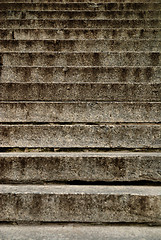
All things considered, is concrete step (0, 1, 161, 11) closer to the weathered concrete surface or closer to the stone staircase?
the stone staircase

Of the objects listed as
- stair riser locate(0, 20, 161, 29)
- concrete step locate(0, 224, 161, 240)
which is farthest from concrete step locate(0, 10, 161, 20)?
concrete step locate(0, 224, 161, 240)

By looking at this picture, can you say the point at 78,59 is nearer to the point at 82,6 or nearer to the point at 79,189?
the point at 79,189

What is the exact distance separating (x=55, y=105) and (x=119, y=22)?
90.3 inches

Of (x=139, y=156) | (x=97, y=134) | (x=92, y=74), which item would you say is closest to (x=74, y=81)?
(x=92, y=74)

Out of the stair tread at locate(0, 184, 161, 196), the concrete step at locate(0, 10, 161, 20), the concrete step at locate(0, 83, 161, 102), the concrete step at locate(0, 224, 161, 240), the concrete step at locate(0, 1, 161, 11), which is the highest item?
the concrete step at locate(0, 1, 161, 11)

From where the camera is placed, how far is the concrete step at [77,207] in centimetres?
160

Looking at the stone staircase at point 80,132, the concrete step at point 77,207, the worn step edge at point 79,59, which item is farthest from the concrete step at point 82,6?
the concrete step at point 77,207

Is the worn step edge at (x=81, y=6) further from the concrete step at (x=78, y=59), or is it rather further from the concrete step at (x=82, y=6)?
the concrete step at (x=78, y=59)

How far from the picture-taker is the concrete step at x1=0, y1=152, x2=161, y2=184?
71.1 inches

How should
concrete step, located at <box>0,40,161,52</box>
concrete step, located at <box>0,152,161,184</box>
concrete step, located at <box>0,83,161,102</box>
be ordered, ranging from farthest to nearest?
concrete step, located at <box>0,40,161,52</box>, concrete step, located at <box>0,83,161,102</box>, concrete step, located at <box>0,152,161,184</box>

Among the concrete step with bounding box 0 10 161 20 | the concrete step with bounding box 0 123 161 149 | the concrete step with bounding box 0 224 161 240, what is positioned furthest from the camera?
the concrete step with bounding box 0 10 161 20

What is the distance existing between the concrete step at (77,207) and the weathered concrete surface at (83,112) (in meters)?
0.90

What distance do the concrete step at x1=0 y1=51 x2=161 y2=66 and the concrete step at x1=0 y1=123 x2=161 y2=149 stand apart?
3.86ft

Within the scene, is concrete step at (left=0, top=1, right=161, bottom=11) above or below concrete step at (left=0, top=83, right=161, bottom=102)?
above
